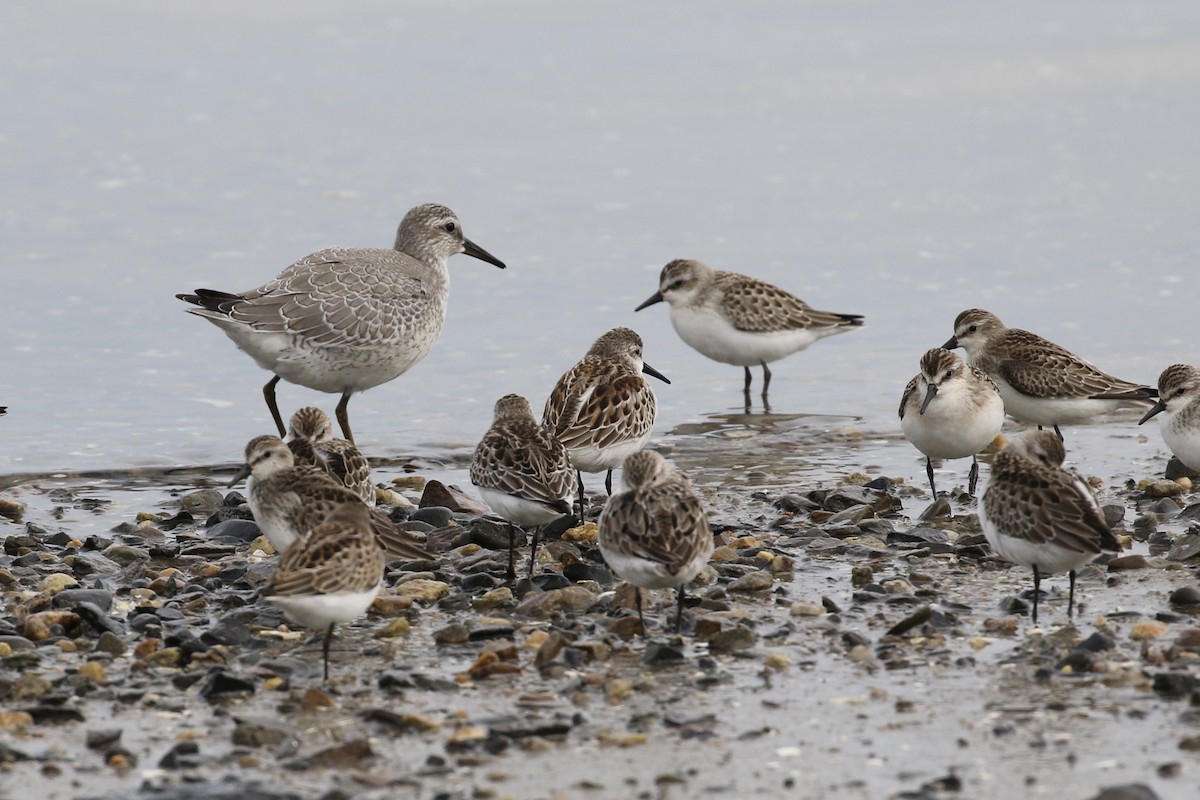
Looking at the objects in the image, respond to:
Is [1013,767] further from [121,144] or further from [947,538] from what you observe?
[121,144]

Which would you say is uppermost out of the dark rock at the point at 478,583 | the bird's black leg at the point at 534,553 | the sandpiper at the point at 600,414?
the sandpiper at the point at 600,414

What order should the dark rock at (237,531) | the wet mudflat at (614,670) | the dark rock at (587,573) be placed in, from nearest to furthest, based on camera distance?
the wet mudflat at (614,670) < the dark rock at (587,573) < the dark rock at (237,531)

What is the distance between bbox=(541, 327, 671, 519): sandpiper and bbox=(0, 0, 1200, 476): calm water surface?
2.14 metres

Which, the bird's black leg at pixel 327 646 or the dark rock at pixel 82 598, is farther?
the dark rock at pixel 82 598

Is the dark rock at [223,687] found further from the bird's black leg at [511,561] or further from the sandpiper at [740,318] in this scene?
the sandpiper at [740,318]

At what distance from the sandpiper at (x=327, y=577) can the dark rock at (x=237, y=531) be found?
228cm

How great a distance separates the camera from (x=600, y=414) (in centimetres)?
976

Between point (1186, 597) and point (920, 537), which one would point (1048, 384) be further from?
point (1186, 597)

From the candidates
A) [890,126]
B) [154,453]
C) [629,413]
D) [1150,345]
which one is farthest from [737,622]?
[890,126]

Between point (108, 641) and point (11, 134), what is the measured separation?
1635 cm

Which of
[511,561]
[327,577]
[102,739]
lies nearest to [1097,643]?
[511,561]

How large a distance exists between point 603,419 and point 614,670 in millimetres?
2998

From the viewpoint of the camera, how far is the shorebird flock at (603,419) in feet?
24.0

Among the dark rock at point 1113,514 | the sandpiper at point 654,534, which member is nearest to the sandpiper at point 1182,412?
the dark rock at point 1113,514
